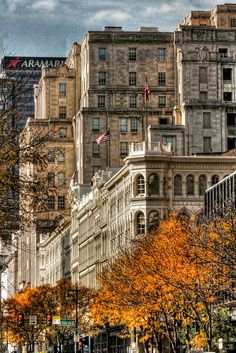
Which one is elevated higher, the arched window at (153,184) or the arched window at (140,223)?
the arched window at (153,184)

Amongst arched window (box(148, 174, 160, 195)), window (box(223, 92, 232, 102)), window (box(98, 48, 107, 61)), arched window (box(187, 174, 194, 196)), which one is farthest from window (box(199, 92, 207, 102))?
arched window (box(148, 174, 160, 195))

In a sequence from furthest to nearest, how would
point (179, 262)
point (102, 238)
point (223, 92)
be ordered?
point (223, 92), point (102, 238), point (179, 262)

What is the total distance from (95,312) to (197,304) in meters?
35.0

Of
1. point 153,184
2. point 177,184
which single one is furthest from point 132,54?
point 153,184

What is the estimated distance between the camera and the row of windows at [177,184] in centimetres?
13625

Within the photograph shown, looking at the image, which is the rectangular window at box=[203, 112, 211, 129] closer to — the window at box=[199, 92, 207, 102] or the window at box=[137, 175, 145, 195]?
the window at box=[199, 92, 207, 102]

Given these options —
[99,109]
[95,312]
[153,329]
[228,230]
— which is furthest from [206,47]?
[228,230]

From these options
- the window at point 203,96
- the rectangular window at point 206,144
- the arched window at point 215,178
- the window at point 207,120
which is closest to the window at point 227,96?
the window at point 203,96

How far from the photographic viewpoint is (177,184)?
137875mm

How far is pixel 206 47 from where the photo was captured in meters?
186

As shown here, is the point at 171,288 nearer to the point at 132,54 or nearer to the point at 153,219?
the point at 153,219

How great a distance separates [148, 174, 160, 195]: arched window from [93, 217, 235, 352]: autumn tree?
22.6m

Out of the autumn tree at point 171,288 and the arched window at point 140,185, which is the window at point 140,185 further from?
the autumn tree at point 171,288

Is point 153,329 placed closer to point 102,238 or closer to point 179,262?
point 179,262
